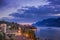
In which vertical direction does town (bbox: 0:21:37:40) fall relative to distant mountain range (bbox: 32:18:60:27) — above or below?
below

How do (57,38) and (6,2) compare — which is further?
(6,2)

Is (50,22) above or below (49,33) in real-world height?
above

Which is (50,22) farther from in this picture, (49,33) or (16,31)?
(16,31)

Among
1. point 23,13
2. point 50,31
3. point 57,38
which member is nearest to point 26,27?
point 23,13

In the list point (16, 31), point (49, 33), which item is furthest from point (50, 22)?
point (16, 31)

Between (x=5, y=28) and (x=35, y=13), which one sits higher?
(x=35, y=13)

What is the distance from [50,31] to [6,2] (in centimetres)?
73

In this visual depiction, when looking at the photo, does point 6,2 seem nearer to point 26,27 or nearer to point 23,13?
point 23,13

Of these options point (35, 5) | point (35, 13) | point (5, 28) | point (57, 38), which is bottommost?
point (57, 38)

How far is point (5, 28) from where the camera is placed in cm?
179

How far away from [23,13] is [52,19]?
0.41 metres

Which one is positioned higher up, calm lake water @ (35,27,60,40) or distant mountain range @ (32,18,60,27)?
distant mountain range @ (32,18,60,27)

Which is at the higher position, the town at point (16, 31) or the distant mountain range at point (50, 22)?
the distant mountain range at point (50, 22)

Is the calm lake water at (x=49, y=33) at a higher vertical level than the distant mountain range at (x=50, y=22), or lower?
lower
